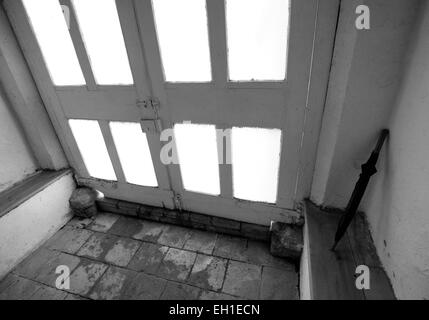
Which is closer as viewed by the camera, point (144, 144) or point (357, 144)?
point (357, 144)

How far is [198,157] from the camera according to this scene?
1.95m

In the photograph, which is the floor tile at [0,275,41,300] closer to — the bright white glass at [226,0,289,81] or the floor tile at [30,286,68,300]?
the floor tile at [30,286,68,300]

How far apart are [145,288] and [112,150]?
1.28 metres

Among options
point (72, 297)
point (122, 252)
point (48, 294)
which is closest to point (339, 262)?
point (122, 252)

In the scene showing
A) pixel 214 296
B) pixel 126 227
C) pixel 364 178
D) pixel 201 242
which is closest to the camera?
pixel 364 178

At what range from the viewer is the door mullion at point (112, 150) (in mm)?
2086

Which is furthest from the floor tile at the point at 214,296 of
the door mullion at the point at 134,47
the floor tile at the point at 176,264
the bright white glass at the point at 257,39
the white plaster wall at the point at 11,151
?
the white plaster wall at the point at 11,151

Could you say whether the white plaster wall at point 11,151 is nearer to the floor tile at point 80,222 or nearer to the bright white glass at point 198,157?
the floor tile at point 80,222

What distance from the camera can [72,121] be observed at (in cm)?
222

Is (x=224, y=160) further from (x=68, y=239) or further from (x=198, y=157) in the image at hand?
(x=68, y=239)

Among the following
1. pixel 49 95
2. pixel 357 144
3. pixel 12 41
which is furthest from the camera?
pixel 49 95
